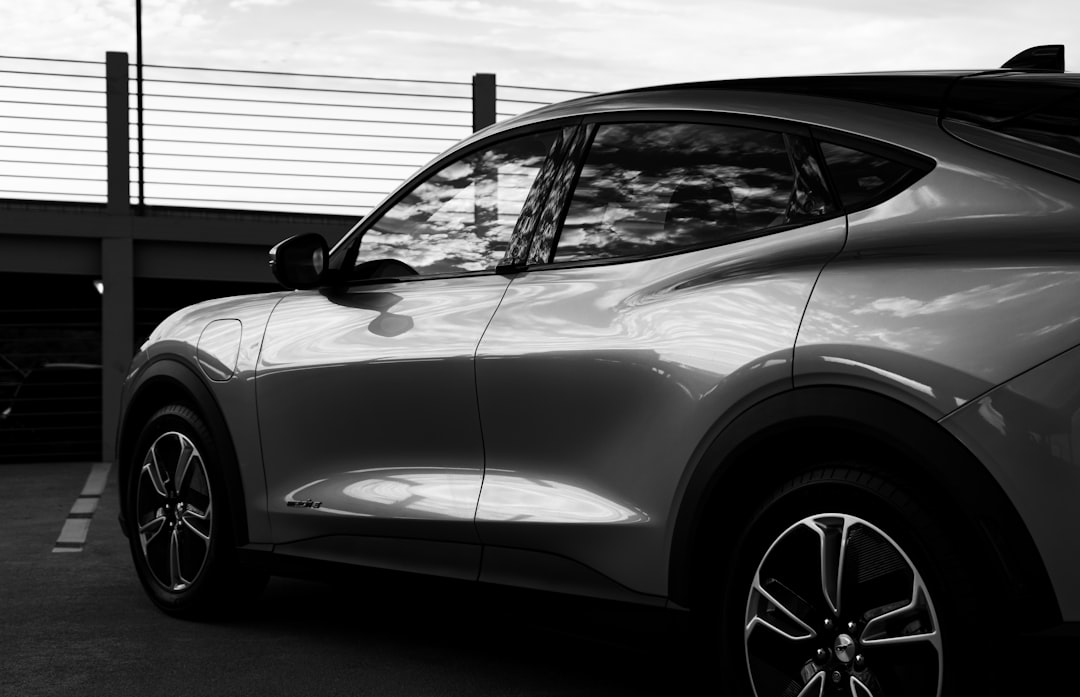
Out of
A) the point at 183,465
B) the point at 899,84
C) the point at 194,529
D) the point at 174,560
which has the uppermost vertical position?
the point at 899,84

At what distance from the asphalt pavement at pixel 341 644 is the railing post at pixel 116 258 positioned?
7.17m

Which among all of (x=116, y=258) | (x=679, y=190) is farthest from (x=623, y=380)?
(x=116, y=258)

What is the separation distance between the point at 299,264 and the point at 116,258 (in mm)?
8797

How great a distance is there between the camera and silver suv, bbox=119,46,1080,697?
2600mm

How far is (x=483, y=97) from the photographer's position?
537 inches

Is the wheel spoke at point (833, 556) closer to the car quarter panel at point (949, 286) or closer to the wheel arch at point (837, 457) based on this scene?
the wheel arch at point (837, 457)

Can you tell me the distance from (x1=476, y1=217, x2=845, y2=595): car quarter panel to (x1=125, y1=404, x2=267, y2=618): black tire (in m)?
1.45

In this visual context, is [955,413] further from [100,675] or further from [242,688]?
[100,675]

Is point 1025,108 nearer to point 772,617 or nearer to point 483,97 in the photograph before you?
point 772,617

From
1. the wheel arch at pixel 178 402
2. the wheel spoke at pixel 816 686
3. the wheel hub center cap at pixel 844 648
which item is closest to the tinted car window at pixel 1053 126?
the wheel hub center cap at pixel 844 648

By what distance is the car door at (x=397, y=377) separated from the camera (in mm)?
3816

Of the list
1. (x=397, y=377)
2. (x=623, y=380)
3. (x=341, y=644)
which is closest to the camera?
(x=623, y=380)

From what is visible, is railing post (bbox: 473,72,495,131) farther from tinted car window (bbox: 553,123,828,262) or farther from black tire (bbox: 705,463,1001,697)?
black tire (bbox: 705,463,1001,697)

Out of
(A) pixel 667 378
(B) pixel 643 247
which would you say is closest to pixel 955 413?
(A) pixel 667 378
